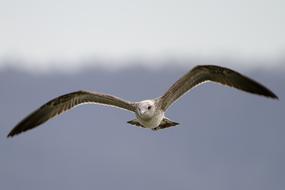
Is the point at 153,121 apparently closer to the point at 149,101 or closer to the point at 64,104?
the point at 149,101

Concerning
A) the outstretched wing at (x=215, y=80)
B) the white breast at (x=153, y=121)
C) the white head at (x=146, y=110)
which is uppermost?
the outstretched wing at (x=215, y=80)

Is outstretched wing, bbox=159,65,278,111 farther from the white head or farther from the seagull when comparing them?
the white head

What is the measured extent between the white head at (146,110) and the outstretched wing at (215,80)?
0.39m

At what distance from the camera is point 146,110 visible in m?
25.1

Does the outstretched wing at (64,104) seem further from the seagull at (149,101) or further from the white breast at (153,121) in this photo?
the white breast at (153,121)

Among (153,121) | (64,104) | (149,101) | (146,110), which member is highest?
(149,101)

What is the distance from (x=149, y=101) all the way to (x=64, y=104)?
177 centimetres

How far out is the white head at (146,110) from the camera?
25.1 m

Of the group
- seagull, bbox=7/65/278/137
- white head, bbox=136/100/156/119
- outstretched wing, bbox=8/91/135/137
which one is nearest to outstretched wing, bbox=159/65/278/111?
seagull, bbox=7/65/278/137

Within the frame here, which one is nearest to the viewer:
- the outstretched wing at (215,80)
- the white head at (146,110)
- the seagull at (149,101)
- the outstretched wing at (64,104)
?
the outstretched wing at (215,80)

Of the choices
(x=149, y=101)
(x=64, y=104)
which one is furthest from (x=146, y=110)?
(x=64, y=104)

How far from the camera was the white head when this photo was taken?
989 inches

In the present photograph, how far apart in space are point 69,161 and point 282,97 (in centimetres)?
2908

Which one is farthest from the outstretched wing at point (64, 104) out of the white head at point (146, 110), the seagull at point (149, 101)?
the white head at point (146, 110)
